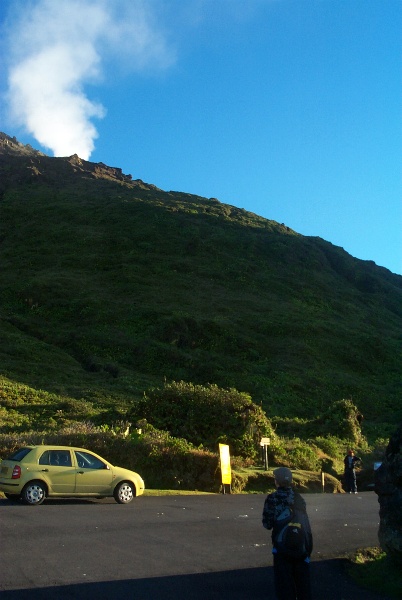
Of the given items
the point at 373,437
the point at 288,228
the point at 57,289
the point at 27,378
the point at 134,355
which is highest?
the point at 288,228

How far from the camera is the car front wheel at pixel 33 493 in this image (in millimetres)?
13938

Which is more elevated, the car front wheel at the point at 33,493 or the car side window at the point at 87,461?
the car side window at the point at 87,461

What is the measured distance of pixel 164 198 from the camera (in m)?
120

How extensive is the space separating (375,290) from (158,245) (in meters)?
34.9

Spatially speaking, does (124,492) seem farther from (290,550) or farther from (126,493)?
(290,550)

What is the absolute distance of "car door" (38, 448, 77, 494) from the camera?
1429 cm

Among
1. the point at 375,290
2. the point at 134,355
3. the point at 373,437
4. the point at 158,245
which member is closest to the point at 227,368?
the point at 134,355

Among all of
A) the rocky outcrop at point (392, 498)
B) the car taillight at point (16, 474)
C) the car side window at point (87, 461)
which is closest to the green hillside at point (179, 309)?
the car side window at point (87, 461)

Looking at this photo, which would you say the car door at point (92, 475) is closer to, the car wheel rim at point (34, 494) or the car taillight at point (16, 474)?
the car wheel rim at point (34, 494)

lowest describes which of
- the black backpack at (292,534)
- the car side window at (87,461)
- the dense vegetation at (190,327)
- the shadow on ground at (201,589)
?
the shadow on ground at (201,589)

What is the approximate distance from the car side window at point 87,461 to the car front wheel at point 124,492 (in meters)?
0.67

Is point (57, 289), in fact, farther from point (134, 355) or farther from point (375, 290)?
point (375, 290)

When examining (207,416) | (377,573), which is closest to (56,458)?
(377,573)

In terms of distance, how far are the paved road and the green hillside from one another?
511 inches
